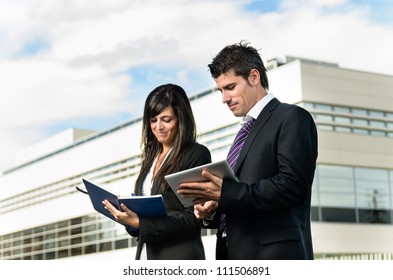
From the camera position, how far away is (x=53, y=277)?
4543 millimetres

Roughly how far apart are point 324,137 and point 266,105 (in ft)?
88.9

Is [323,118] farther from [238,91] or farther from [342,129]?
[238,91]

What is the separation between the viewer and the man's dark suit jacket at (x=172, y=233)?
180 inches

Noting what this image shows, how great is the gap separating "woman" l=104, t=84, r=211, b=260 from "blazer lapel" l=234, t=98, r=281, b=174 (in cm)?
58

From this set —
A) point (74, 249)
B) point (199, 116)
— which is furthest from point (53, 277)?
point (74, 249)

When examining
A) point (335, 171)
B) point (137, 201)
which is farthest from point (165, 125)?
point (335, 171)

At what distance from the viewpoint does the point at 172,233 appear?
458 centimetres

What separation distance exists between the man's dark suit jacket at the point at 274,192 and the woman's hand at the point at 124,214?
0.71 metres

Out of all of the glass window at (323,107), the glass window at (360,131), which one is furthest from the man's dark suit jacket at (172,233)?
the glass window at (360,131)

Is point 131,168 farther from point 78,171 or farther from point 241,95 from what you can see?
point 241,95

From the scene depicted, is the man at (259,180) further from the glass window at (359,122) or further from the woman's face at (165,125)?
the glass window at (359,122)

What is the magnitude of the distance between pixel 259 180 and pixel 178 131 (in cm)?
95

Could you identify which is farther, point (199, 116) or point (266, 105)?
point (199, 116)

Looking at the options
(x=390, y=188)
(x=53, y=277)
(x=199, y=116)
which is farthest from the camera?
(x=199, y=116)
